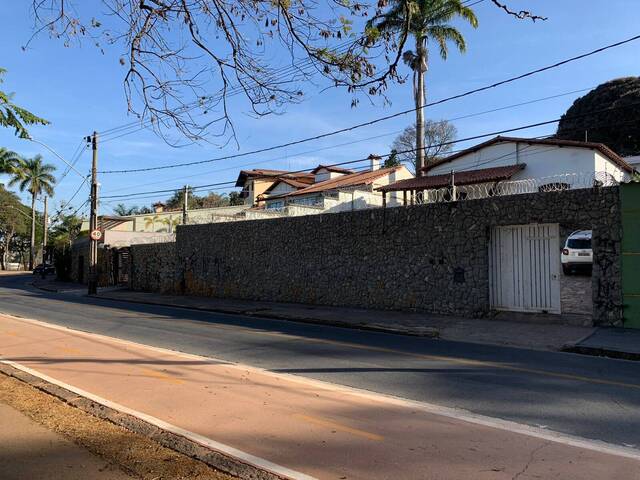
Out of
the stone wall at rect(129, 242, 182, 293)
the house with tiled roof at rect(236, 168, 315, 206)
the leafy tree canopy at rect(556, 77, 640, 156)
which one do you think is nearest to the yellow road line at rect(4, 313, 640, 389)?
the stone wall at rect(129, 242, 182, 293)

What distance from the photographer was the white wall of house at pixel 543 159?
1057 inches

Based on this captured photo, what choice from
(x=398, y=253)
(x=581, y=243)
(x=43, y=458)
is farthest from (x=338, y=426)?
(x=581, y=243)

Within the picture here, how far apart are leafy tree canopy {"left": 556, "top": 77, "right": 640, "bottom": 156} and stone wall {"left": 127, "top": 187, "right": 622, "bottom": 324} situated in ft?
104

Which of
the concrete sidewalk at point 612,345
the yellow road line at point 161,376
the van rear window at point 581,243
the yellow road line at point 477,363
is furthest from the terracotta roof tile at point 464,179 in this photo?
the yellow road line at point 161,376

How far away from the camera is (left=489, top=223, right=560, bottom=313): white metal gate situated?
14.2m

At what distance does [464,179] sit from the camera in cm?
2631

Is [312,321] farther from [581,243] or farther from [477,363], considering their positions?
[581,243]

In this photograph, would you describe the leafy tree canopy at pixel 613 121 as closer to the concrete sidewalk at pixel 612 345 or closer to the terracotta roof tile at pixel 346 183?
the terracotta roof tile at pixel 346 183

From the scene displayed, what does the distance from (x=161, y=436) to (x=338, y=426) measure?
169 centimetres

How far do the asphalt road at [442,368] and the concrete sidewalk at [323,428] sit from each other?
20.4 inches

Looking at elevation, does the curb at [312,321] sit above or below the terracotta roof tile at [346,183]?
below

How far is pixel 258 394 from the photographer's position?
6.61 meters

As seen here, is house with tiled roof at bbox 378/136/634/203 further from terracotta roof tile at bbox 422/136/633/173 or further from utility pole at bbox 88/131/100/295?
utility pole at bbox 88/131/100/295

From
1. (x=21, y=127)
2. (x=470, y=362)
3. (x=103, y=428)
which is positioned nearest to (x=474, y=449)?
(x=103, y=428)
